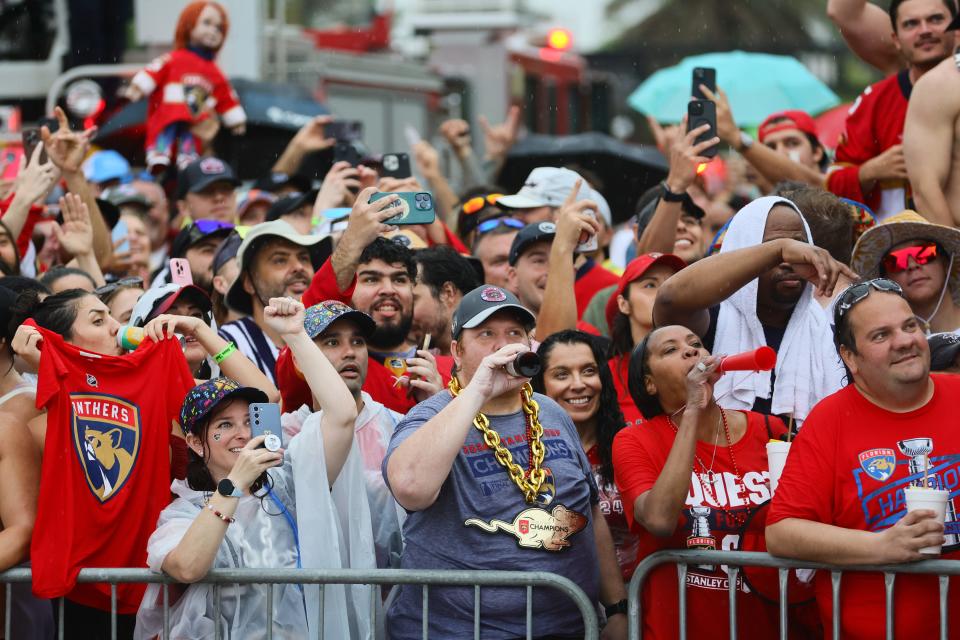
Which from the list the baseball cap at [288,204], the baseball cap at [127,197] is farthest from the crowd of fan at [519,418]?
the baseball cap at [127,197]

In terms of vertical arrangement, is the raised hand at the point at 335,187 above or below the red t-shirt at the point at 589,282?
above

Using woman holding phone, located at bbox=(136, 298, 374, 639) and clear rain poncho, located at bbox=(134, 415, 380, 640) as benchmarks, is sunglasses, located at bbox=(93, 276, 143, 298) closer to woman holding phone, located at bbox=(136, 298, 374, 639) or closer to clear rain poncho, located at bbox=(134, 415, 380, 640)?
woman holding phone, located at bbox=(136, 298, 374, 639)

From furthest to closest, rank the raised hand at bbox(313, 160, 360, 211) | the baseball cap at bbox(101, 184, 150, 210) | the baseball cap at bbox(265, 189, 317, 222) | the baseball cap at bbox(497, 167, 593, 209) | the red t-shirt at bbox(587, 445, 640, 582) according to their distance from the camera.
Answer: the baseball cap at bbox(101, 184, 150, 210) → the baseball cap at bbox(265, 189, 317, 222) → the baseball cap at bbox(497, 167, 593, 209) → the raised hand at bbox(313, 160, 360, 211) → the red t-shirt at bbox(587, 445, 640, 582)

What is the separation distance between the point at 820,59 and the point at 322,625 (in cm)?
2320

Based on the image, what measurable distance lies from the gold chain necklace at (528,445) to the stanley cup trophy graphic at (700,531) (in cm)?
55

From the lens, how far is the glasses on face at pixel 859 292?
5027mm

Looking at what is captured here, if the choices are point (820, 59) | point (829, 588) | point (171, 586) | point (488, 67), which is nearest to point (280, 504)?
point (171, 586)

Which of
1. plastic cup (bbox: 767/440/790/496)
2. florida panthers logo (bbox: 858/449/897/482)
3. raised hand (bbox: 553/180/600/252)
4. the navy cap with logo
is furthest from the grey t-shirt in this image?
raised hand (bbox: 553/180/600/252)

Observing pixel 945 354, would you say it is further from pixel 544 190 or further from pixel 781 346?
pixel 544 190

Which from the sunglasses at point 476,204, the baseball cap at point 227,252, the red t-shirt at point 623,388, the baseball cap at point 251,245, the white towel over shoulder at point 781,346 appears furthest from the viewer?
the sunglasses at point 476,204

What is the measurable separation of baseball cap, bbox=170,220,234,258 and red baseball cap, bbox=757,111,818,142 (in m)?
3.32

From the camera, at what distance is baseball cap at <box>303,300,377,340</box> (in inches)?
230

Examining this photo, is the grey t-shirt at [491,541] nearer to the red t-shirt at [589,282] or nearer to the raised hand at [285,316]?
the raised hand at [285,316]

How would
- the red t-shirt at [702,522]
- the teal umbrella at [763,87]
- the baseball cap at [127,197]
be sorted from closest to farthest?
the red t-shirt at [702,522] → the baseball cap at [127,197] → the teal umbrella at [763,87]
